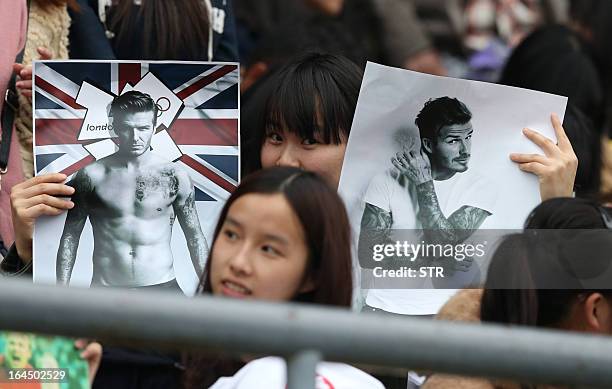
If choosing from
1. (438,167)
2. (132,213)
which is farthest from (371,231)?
(132,213)

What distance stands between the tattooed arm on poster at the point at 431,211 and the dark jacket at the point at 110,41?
3.55ft

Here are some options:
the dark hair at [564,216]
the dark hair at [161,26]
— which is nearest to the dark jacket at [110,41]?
the dark hair at [161,26]

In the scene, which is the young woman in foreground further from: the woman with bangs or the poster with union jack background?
the woman with bangs

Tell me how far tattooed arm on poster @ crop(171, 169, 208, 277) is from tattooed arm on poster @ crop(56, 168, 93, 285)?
217 mm

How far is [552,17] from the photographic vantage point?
27.4 feet

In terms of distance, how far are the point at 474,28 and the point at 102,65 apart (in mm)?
5199

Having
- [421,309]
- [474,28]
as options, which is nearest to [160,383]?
[421,309]

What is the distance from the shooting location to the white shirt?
8.97 ft

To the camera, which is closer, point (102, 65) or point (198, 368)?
point (198, 368)

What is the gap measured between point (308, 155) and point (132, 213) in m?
0.53

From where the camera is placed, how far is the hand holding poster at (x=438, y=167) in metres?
3.28

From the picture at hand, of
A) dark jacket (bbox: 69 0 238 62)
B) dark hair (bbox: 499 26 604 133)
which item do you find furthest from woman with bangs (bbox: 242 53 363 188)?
dark hair (bbox: 499 26 604 133)

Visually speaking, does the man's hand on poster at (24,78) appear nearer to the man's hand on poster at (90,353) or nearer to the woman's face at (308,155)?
the woman's face at (308,155)

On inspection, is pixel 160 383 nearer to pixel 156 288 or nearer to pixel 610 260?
pixel 156 288
